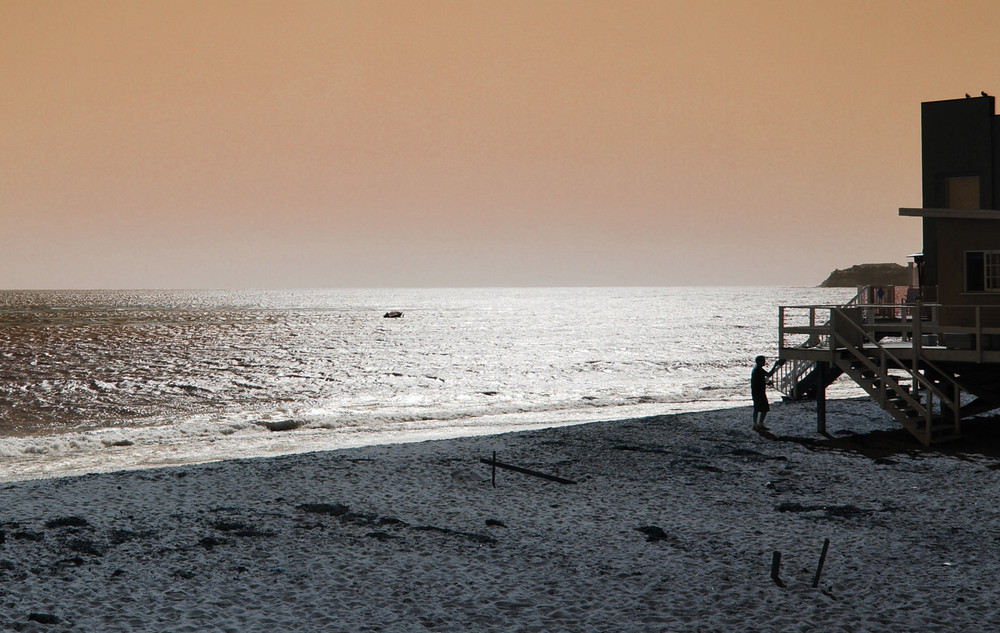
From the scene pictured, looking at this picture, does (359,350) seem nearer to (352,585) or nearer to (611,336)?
(611,336)

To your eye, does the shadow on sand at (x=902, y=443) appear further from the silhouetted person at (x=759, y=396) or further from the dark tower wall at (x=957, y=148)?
the dark tower wall at (x=957, y=148)

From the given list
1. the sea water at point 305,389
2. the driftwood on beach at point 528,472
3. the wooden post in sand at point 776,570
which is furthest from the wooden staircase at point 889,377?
the sea water at point 305,389

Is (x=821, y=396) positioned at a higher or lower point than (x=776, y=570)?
higher

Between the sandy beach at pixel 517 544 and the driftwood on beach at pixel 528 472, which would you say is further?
the driftwood on beach at pixel 528 472

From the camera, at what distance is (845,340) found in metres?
19.7

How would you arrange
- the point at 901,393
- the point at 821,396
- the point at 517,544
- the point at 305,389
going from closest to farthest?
the point at 517,544
the point at 901,393
the point at 821,396
the point at 305,389

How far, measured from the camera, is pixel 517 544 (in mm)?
12203

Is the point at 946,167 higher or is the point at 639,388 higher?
the point at 946,167

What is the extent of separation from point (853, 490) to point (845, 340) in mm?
5488

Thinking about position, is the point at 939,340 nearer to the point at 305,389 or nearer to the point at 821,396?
the point at 821,396

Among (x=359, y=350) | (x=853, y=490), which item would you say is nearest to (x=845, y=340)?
(x=853, y=490)

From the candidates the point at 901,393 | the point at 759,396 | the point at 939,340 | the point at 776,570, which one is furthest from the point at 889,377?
the point at 776,570

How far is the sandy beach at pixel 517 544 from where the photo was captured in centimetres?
946

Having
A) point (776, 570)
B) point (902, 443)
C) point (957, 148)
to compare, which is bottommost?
point (902, 443)
